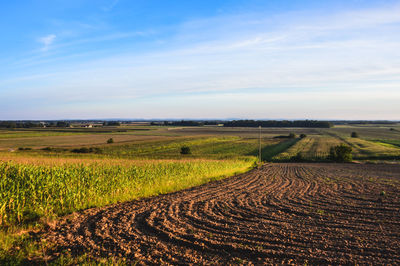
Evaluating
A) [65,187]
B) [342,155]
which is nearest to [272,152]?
[342,155]

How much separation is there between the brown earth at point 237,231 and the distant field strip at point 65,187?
89cm

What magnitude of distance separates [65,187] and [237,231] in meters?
7.66

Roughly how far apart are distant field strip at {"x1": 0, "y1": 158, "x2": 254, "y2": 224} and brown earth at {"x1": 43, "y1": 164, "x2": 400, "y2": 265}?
0.89 meters

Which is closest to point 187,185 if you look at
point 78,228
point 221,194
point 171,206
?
point 221,194

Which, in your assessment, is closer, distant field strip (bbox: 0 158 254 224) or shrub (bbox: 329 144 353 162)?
distant field strip (bbox: 0 158 254 224)

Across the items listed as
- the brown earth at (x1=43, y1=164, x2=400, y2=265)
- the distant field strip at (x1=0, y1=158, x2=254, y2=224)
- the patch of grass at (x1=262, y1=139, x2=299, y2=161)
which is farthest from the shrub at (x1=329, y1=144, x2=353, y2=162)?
the distant field strip at (x1=0, y1=158, x2=254, y2=224)

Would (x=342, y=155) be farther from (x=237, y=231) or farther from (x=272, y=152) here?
(x=237, y=231)

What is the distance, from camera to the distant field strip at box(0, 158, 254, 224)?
1037 cm

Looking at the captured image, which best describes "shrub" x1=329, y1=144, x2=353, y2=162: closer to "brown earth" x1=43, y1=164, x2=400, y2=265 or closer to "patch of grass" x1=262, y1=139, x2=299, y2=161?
"patch of grass" x1=262, y1=139, x2=299, y2=161

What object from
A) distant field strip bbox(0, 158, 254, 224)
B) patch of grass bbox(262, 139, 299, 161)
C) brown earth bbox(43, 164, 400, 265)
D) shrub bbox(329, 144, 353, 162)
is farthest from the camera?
patch of grass bbox(262, 139, 299, 161)

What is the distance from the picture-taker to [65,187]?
12.3 metres

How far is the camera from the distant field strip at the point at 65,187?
1037cm

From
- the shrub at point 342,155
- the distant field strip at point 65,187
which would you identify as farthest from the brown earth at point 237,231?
the shrub at point 342,155

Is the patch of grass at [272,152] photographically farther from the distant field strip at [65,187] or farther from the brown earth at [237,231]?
the brown earth at [237,231]
